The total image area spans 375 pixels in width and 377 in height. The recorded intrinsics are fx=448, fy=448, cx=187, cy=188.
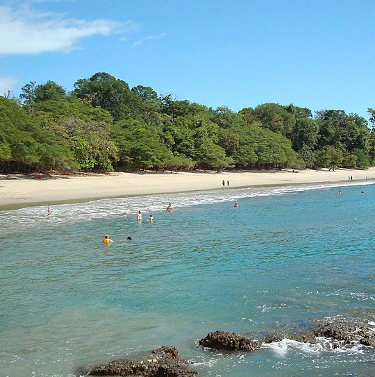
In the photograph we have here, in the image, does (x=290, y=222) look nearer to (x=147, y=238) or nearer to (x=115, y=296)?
(x=147, y=238)

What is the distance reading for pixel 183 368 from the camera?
829cm

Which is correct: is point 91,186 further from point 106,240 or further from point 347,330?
point 347,330

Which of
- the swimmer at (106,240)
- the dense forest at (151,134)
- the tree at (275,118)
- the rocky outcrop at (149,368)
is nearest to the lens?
the rocky outcrop at (149,368)

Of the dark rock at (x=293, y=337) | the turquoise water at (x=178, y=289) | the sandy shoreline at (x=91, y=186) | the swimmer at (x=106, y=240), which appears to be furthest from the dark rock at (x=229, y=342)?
the sandy shoreline at (x=91, y=186)

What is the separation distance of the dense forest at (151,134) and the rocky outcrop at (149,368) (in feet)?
122

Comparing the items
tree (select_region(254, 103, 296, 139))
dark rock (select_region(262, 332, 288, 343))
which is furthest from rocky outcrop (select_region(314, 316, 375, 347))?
tree (select_region(254, 103, 296, 139))

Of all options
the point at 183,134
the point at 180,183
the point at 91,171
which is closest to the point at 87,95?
the point at 183,134

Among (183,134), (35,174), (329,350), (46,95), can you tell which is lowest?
(329,350)

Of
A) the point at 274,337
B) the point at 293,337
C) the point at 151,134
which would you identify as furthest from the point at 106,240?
the point at 151,134

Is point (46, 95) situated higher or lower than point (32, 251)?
higher

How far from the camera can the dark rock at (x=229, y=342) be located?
363 inches

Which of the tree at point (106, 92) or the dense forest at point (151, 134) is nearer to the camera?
the dense forest at point (151, 134)

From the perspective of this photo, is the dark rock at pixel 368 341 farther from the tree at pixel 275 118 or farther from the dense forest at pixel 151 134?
the tree at pixel 275 118

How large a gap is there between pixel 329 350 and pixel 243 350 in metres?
1.74
